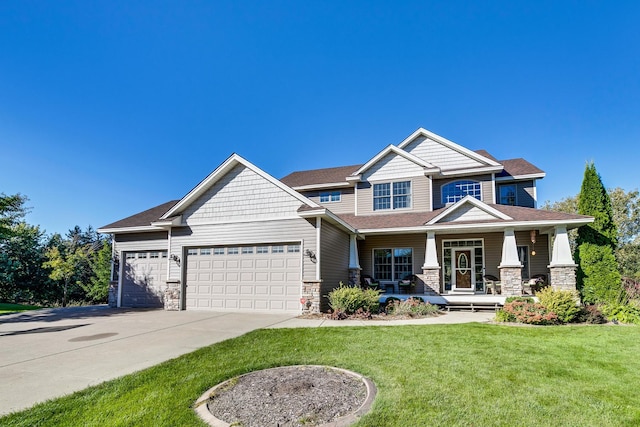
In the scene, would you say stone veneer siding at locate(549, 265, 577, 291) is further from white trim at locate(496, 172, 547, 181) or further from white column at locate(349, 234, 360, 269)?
white column at locate(349, 234, 360, 269)

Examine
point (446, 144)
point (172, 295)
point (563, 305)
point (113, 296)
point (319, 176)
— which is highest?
point (446, 144)

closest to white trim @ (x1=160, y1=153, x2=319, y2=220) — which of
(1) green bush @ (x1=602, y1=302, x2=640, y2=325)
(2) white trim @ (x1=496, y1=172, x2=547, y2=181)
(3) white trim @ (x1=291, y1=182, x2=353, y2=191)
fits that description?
(3) white trim @ (x1=291, y1=182, x2=353, y2=191)

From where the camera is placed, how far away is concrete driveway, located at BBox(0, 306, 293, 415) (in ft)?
15.1

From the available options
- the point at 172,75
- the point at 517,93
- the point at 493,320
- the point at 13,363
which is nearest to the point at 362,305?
the point at 493,320

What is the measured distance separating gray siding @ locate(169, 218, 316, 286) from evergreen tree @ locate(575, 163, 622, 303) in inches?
402

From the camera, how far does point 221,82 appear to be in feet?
51.9

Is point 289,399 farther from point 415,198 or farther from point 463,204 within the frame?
point 415,198

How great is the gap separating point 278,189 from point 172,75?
23.7ft

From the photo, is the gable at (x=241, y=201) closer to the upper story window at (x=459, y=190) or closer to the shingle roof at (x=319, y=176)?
the shingle roof at (x=319, y=176)

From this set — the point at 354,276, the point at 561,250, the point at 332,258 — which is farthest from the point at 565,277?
the point at 332,258

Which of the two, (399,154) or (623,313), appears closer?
(623,313)

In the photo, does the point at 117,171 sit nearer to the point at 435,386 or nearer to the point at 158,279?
the point at 158,279

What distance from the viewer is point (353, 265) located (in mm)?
14562

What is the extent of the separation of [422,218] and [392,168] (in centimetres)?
336
